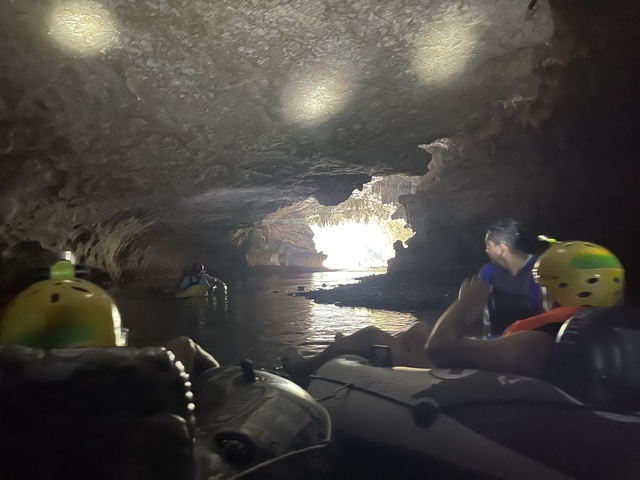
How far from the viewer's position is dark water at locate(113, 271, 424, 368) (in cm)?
280

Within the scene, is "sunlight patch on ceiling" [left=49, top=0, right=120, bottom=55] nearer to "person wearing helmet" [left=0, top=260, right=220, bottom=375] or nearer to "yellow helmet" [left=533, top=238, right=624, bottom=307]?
"person wearing helmet" [left=0, top=260, right=220, bottom=375]

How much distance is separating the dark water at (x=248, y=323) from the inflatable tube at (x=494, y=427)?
1.22m

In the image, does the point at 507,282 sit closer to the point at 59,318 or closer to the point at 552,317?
the point at 552,317

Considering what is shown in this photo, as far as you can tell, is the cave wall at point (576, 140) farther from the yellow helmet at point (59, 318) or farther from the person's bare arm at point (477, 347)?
the yellow helmet at point (59, 318)

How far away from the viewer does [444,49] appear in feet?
9.23

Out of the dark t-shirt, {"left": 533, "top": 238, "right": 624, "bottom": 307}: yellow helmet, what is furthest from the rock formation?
{"left": 533, "top": 238, "right": 624, "bottom": 307}: yellow helmet

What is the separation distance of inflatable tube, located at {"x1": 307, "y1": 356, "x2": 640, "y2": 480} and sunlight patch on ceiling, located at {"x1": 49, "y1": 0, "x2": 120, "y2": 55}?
6.81 feet

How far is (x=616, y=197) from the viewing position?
384cm

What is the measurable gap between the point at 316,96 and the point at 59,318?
2.54 m

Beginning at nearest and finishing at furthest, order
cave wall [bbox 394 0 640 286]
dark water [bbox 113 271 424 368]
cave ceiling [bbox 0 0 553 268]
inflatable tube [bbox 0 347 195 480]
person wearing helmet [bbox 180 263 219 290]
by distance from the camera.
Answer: inflatable tube [bbox 0 347 195 480]
cave ceiling [bbox 0 0 553 268]
dark water [bbox 113 271 424 368]
cave wall [bbox 394 0 640 286]
person wearing helmet [bbox 180 263 219 290]

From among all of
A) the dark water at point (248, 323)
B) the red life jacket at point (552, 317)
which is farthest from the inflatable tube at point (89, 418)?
the dark water at point (248, 323)

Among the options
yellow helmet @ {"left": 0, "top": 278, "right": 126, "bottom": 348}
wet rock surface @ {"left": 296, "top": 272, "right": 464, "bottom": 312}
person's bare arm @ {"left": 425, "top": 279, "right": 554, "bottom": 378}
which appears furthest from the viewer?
wet rock surface @ {"left": 296, "top": 272, "right": 464, "bottom": 312}

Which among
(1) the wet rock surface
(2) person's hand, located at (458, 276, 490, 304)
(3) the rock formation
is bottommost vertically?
(1) the wet rock surface

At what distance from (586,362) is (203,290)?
5.86 meters
